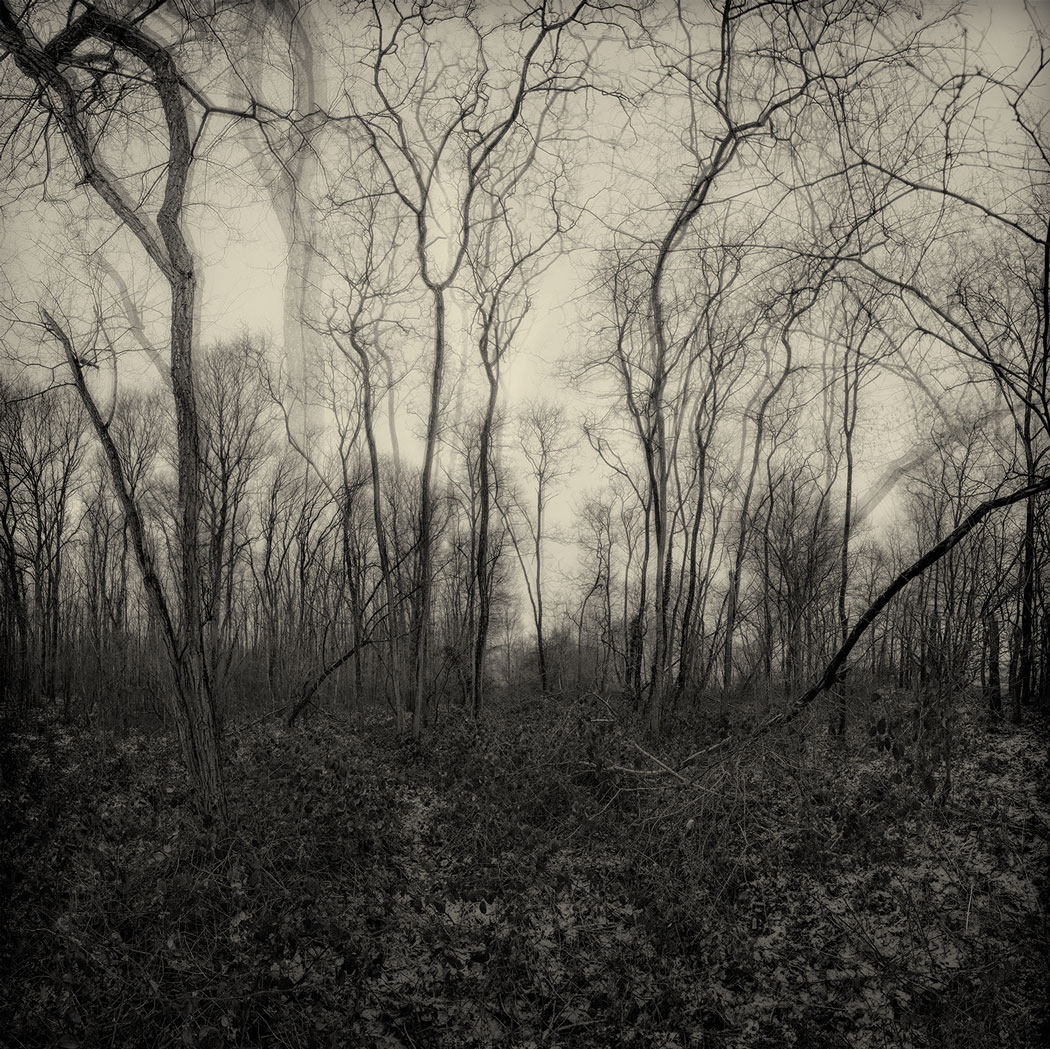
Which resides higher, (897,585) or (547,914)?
(897,585)

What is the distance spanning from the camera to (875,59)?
323 cm

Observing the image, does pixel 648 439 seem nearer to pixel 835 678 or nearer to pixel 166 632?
pixel 835 678

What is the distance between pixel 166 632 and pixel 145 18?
511cm

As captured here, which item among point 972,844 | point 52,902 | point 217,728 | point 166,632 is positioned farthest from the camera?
point 972,844

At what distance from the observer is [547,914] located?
493 centimetres

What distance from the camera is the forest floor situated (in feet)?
11.9

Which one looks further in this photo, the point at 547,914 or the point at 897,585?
the point at 547,914

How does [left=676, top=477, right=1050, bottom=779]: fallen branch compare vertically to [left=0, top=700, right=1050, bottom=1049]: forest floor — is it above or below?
above

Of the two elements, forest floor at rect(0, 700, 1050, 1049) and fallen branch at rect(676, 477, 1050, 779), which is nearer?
fallen branch at rect(676, 477, 1050, 779)

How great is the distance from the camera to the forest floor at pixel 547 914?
3.63 m

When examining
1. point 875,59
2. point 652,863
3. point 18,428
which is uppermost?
point 18,428

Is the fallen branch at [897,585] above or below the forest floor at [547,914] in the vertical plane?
above

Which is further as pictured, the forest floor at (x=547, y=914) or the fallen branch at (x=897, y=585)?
the forest floor at (x=547, y=914)

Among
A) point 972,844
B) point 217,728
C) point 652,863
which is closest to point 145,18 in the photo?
point 217,728
